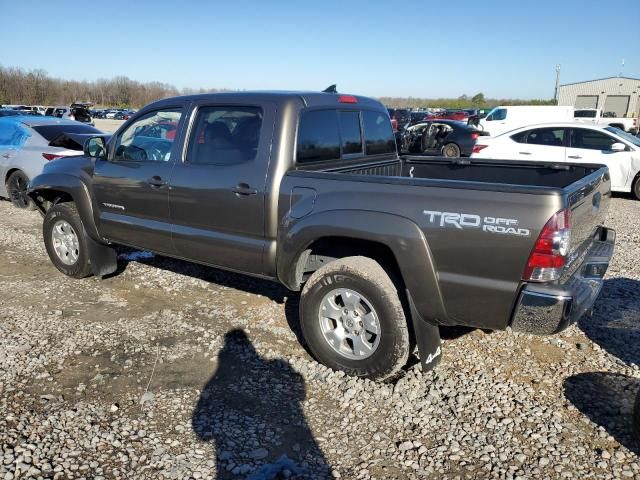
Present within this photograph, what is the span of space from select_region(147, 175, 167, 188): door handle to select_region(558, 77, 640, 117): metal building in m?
49.8

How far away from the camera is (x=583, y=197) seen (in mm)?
3133

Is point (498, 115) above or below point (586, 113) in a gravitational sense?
below

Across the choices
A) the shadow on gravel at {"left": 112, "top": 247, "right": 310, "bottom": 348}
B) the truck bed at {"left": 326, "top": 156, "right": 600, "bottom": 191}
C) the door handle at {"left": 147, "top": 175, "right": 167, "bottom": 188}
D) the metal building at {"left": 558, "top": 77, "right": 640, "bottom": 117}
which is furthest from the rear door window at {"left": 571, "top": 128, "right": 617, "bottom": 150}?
the metal building at {"left": 558, "top": 77, "right": 640, "bottom": 117}

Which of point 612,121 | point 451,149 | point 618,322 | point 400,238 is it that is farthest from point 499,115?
point 400,238

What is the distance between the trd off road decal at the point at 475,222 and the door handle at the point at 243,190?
4.54 ft

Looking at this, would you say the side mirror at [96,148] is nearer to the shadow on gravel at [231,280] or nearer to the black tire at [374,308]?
the shadow on gravel at [231,280]

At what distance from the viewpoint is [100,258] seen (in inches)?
216

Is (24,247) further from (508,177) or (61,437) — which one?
(508,177)

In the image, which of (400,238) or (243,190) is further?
(243,190)

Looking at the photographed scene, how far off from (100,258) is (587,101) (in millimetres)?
51799

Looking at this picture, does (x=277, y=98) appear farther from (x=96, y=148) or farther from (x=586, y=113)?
(x=586, y=113)

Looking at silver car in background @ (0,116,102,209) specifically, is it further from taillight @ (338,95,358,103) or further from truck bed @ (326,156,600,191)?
truck bed @ (326,156,600,191)

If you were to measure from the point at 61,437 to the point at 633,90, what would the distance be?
5435 cm

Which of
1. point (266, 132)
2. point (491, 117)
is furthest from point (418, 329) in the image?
point (491, 117)
